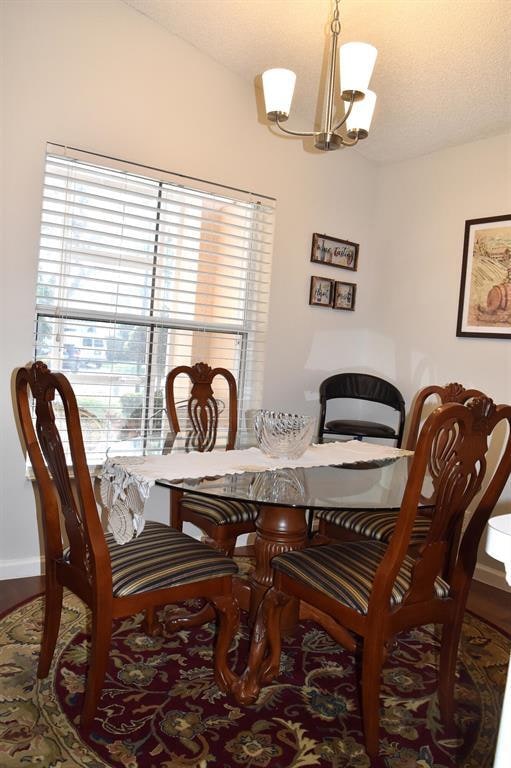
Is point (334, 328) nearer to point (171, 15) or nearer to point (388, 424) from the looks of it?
point (388, 424)

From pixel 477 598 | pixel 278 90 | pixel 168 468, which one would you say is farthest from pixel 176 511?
pixel 278 90

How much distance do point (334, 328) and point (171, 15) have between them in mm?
1928

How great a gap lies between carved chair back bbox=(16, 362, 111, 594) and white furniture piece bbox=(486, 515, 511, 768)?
987 millimetres

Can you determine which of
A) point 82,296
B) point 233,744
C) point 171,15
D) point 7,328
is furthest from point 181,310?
point 233,744

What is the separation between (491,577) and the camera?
3092 mm

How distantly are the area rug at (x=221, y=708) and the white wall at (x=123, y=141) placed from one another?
0.94 m

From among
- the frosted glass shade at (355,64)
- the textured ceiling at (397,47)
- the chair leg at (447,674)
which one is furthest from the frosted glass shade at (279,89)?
the chair leg at (447,674)

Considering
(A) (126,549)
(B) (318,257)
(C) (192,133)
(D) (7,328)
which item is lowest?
(A) (126,549)

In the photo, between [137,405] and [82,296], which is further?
[137,405]

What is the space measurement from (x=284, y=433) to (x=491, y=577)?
5.62 ft

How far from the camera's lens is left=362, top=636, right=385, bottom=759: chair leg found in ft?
5.06

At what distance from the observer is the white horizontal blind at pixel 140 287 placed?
9.17ft

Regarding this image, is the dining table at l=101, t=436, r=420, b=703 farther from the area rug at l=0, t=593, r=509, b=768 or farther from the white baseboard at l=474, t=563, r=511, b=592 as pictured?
the white baseboard at l=474, t=563, r=511, b=592

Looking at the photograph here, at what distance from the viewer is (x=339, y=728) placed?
1760mm
